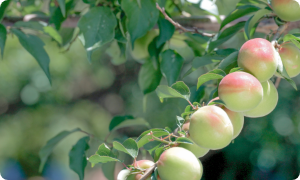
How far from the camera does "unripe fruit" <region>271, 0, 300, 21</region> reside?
0.27m

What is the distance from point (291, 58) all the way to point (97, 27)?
25 centimetres

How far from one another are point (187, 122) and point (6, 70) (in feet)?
6.07

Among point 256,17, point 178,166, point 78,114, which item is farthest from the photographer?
point 78,114

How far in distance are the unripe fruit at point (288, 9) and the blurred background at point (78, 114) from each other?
1.31 m

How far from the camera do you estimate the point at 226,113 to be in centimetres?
21

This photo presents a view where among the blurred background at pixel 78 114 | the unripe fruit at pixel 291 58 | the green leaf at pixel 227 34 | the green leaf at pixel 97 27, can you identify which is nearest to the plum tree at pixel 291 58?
the unripe fruit at pixel 291 58

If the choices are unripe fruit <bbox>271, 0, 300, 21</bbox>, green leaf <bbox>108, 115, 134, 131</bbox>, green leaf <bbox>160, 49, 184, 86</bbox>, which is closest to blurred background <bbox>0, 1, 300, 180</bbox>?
green leaf <bbox>108, 115, 134, 131</bbox>

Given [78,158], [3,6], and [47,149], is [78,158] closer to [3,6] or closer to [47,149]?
[47,149]

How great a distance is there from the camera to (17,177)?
7.03 ft

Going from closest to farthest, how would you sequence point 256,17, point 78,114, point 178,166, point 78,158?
point 178,166 < point 256,17 < point 78,158 < point 78,114

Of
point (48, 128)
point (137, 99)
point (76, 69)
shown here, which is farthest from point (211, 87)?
point (48, 128)

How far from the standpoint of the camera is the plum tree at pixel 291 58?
25 centimetres

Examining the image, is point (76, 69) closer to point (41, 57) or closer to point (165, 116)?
point (165, 116)

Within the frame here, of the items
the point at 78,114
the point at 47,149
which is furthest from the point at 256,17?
the point at 78,114
